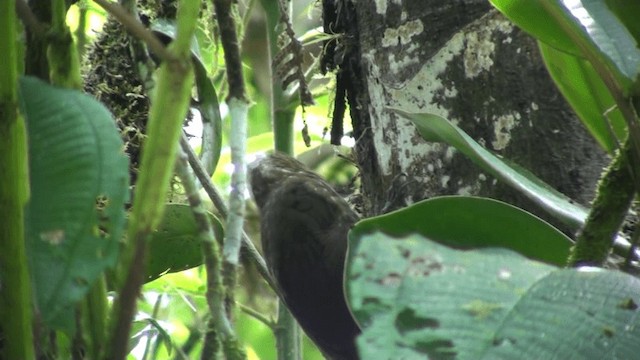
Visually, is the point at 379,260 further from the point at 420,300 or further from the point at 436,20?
the point at 436,20

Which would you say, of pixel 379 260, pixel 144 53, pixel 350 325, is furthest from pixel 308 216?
pixel 379 260

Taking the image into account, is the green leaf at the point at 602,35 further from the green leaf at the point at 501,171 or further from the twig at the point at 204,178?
the twig at the point at 204,178

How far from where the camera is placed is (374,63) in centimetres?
144

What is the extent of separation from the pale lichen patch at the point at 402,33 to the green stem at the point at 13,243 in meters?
0.99

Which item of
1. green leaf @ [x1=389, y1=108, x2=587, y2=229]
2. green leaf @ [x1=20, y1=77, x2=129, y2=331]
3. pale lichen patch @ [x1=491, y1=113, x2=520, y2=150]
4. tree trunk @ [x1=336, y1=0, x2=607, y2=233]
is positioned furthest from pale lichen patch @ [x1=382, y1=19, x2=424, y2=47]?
green leaf @ [x1=20, y1=77, x2=129, y2=331]

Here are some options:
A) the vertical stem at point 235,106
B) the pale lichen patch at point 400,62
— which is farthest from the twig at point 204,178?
the pale lichen patch at point 400,62

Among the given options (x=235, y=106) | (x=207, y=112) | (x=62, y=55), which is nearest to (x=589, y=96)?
(x=235, y=106)

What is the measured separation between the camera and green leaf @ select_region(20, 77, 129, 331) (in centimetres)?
45

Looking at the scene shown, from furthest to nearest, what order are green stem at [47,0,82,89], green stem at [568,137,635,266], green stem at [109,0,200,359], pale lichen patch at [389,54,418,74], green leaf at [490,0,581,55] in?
pale lichen patch at [389,54,418,74] → green leaf at [490,0,581,55] → green stem at [568,137,635,266] → green stem at [47,0,82,89] → green stem at [109,0,200,359]

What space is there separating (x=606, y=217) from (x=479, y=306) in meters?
0.20

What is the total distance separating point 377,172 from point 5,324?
3.35ft

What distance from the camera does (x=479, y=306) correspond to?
0.49 m

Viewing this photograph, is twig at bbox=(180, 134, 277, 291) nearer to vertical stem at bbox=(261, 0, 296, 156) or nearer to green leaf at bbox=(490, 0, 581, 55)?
green leaf at bbox=(490, 0, 581, 55)

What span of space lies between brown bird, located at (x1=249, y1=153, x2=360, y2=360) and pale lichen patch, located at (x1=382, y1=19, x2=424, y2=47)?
0.44 meters
